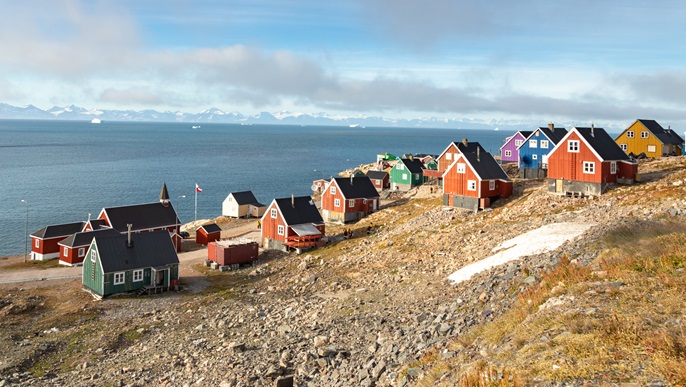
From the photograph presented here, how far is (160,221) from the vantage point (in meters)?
65.2

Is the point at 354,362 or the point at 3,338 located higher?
the point at 354,362

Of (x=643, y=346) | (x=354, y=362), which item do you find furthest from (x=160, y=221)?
(x=643, y=346)

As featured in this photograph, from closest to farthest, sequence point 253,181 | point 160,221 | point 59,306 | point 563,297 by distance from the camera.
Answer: point 563,297 < point 59,306 < point 160,221 < point 253,181

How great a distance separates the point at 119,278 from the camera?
44.3 metres

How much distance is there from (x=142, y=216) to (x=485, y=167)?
42162 millimetres

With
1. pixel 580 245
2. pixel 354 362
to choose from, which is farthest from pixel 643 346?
pixel 580 245

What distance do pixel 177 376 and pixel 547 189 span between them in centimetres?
4491

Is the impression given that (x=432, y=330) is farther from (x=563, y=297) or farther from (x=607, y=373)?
(x=607, y=373)

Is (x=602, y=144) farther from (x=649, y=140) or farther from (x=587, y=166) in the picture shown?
(x=649, y=140)

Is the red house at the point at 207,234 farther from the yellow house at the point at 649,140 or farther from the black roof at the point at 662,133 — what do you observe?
the black roof at the point at 662,133

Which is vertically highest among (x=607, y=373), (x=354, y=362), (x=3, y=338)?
(x=607, y=373)

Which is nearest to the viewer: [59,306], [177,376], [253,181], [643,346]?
[643,346]

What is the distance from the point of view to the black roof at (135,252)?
146 ft

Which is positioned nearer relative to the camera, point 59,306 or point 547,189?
point 59,306
